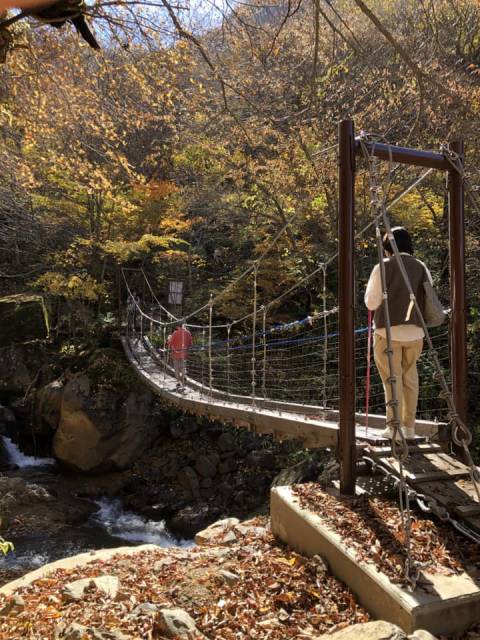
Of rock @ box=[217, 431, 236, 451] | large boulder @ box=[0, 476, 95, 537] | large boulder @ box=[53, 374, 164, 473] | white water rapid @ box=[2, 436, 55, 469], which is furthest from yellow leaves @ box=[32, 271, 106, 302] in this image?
rock @ box=[217, 431, 236, 451]

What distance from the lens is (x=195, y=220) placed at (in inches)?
311

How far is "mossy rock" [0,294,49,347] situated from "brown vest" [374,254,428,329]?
320 inches

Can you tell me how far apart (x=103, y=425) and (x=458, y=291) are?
5908mm

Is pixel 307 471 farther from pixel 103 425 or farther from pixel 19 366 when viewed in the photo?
pixel 19 366

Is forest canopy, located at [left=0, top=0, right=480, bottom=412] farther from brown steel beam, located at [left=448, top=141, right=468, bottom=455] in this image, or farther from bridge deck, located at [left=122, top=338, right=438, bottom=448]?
bridge deck, located at [left=122, top=338, right=438, bottom=448]

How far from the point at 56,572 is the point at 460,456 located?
5.99ft

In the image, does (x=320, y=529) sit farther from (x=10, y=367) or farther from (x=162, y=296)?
(x=162, y=296)

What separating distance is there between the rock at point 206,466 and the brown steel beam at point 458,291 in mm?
4785

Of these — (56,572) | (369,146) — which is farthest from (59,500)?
(369,146)

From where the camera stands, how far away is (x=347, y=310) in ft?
6.22

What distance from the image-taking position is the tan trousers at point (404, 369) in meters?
2.10

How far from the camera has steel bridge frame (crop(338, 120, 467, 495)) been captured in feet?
6.14

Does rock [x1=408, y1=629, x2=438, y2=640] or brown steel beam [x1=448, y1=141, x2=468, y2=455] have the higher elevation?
brown steel beam [x1=448, y1=141, x2=468, y2=455]

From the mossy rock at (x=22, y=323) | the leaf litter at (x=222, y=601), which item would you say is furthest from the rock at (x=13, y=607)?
the mossy rock at (x=22, y=323)
